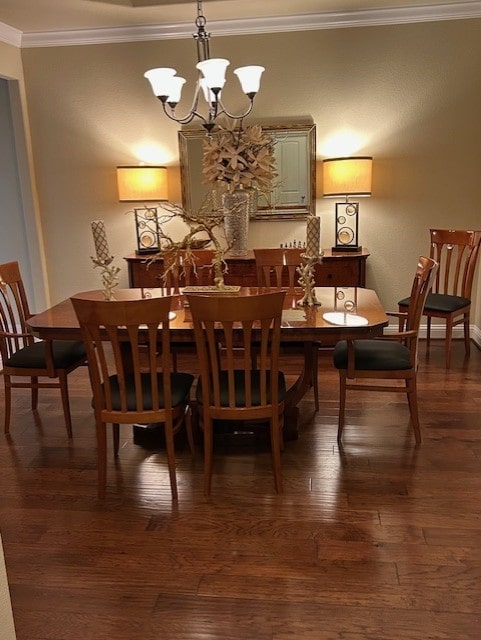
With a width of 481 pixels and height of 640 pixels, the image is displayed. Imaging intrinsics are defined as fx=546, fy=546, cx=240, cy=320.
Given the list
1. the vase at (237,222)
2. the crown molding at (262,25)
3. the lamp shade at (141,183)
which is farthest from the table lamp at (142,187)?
the crown molding at (262,25)

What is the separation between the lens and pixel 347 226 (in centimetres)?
461

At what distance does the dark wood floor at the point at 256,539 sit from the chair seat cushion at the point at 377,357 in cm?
45

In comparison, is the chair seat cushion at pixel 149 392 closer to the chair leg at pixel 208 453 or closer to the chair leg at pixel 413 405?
the chair leg at pixel 208 453

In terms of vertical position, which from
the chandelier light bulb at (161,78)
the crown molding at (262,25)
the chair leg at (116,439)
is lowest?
the chair leg at (116,439)

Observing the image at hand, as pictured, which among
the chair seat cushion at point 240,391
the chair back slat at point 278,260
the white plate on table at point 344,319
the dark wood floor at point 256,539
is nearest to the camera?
the dark wood floor at point 256,539

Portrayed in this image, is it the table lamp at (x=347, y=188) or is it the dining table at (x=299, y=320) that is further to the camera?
the table lamp at (x=347, y=188)

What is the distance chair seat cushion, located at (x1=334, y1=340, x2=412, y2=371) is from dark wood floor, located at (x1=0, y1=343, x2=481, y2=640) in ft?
1.47

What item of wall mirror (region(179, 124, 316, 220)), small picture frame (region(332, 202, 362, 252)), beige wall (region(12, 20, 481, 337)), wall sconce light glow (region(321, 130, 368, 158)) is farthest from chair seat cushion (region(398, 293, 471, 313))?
wall sconce light glow (region(321, 130, 368, 158))

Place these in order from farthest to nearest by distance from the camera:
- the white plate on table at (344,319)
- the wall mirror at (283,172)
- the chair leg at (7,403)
Result: the wall mirror at (283,172) → the chair leg at (7,403) → the white plate on table at (344,319)

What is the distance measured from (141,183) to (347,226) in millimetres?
1777

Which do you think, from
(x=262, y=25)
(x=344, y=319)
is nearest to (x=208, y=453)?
(x=344, y=319)

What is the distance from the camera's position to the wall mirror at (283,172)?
15.1ft

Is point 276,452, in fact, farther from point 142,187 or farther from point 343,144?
point 343,144

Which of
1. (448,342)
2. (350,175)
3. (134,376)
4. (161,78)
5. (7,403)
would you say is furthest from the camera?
(350,175)
